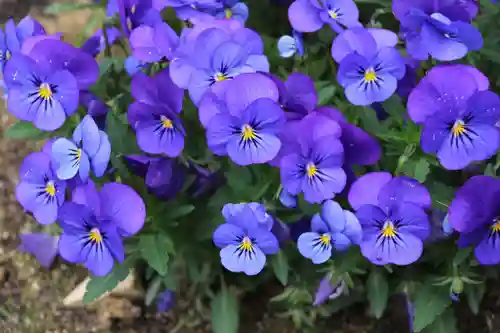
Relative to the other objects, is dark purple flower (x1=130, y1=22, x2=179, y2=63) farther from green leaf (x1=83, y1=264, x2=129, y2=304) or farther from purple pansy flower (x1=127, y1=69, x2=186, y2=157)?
green leaf (x1=83, y1=264, x2=129, y2=304)

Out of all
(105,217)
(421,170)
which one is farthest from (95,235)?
(421,170)

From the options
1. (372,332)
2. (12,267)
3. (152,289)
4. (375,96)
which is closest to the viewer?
(375,96)

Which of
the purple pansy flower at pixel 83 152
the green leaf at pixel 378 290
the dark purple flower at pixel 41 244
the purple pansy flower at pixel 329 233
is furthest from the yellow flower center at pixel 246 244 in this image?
the dark purple flower at pixel 41 244

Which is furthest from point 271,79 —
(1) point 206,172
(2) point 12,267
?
(2) point 12,267

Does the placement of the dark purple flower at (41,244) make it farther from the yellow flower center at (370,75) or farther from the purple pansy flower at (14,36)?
the yellow flower center at (370,75)

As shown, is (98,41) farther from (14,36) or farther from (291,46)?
(291,46)

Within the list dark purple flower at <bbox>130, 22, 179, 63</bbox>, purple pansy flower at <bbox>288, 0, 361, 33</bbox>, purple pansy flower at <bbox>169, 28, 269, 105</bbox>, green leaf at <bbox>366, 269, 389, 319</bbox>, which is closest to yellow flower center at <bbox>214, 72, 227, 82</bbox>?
purple pansy flower at <bbox>169, 28, 269, 105</bbox>

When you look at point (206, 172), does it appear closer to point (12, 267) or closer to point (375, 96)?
point (375, 96)
